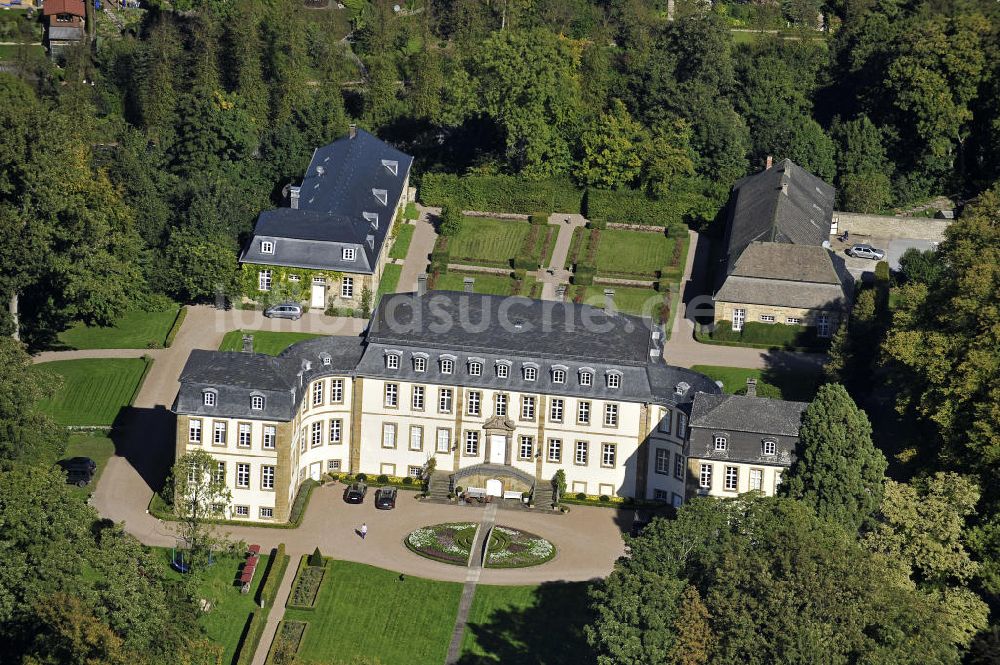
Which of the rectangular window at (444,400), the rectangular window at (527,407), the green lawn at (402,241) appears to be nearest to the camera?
the rectangular window at (527,407)

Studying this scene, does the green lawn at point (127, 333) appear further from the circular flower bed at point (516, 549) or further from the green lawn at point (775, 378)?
the green lawn at point (775, 378)

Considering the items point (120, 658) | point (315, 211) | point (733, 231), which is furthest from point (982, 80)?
point (120, 658)

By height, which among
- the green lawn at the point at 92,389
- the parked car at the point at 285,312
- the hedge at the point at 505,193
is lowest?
the green lawn at the point at 92,389

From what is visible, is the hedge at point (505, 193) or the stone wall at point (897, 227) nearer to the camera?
the stone wall at point (897, 227)

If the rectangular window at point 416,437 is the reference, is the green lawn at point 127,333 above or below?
above

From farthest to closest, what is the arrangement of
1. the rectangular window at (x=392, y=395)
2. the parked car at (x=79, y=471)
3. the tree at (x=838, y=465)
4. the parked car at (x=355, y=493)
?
1. the rectangular window at (x=392, y=395)
2. the parked car at (x=79, y=471)
3. the parked car at (x=355, y=493)
4. the tree at (x=838, y=465)

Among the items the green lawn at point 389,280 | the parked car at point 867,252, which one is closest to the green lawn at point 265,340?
the green lawn at point 389,280
